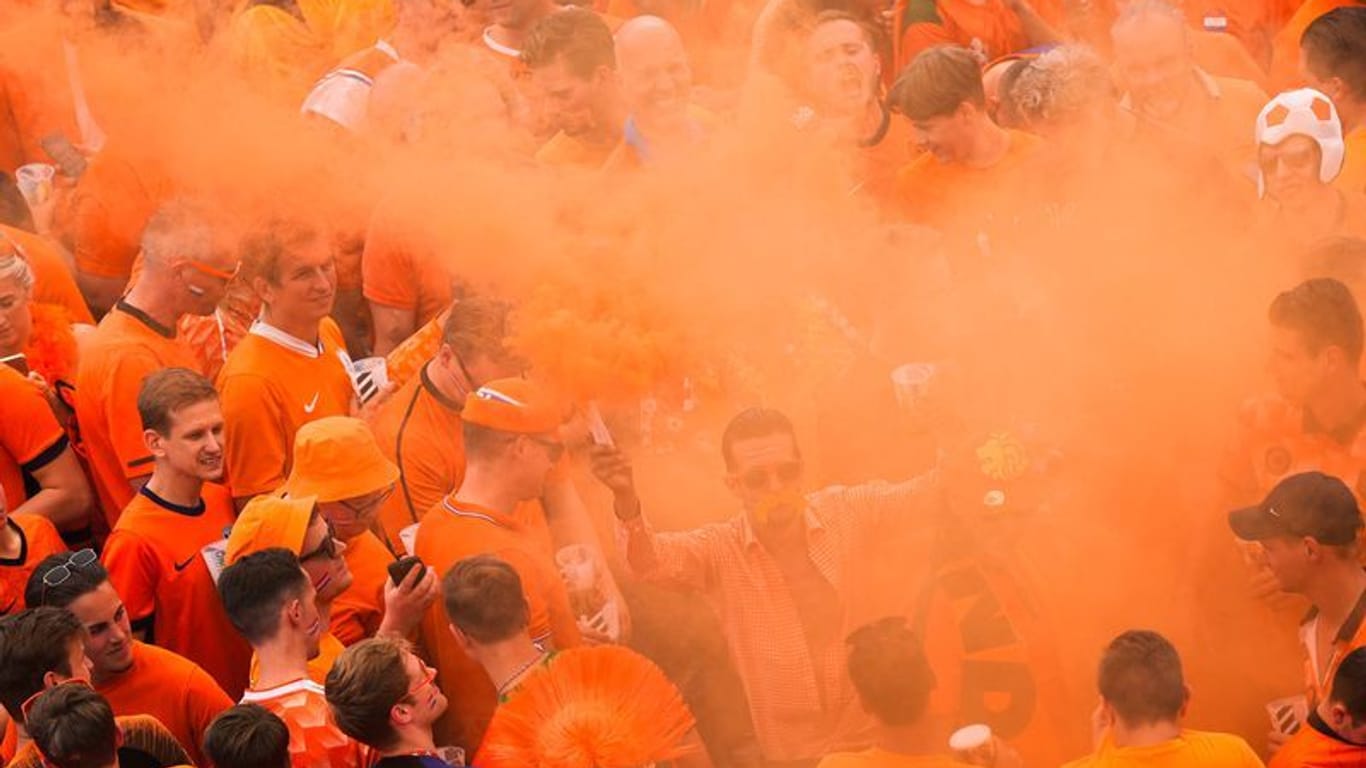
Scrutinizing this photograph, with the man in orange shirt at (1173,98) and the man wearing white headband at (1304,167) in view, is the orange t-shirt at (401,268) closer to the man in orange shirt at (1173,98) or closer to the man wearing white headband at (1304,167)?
the man in orange shirt at (1173,98)

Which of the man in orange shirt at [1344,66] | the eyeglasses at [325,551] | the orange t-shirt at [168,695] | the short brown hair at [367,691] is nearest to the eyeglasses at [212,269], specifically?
the eyeglasses at [325,551]

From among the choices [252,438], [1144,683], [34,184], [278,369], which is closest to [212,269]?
[278,369]

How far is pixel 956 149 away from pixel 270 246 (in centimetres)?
239

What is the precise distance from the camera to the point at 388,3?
8273 mm

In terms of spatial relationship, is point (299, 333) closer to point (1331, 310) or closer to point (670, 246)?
point (670, 246)

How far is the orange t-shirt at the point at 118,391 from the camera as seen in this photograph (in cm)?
627

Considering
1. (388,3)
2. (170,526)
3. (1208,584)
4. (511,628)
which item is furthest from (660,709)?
(388,3)

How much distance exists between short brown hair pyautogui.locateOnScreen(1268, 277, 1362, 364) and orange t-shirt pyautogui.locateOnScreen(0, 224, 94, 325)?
→ 161 inches

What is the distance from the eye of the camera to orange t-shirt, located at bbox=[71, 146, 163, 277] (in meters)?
7.34

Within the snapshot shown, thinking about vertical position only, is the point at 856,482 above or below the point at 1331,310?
below

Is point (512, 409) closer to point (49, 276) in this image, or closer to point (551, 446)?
point (551, 446)

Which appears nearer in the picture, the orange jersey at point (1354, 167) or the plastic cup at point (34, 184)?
the orange jersey at point (1354, 167)

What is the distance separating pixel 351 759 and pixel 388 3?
4.07 meters

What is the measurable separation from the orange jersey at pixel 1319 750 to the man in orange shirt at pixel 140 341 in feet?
11.5
